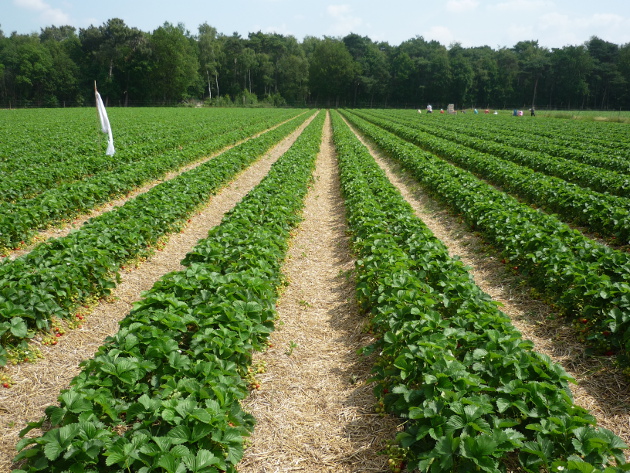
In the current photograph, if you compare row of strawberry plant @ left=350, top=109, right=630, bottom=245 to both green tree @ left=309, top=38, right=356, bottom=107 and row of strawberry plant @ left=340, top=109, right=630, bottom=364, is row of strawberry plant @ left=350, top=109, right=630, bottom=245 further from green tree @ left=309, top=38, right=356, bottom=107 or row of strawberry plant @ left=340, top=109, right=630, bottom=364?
green tree @ left=309, top=38, right=356, bottom=107

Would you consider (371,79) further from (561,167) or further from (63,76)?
(561,167)

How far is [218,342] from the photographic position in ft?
13.5

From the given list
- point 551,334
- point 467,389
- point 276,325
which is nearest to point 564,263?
point 551,334

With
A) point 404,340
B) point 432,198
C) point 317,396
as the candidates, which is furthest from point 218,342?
point 432,198

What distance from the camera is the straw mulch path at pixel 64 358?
4160 mm

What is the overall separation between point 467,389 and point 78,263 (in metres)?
5.69

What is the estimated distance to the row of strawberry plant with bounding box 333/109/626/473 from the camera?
304 cm

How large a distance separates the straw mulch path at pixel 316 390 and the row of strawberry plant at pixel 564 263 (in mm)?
3102

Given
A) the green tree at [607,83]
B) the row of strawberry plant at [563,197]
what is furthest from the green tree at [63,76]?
the green tree at [607,83]

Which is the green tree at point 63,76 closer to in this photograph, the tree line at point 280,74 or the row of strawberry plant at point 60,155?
the tree line at point 280,74

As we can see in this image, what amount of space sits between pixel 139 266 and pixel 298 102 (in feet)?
341

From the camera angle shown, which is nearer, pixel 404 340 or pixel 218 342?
pixel 218 342

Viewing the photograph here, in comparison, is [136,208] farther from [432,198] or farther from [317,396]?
[432,198]

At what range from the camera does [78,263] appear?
6.16 m
